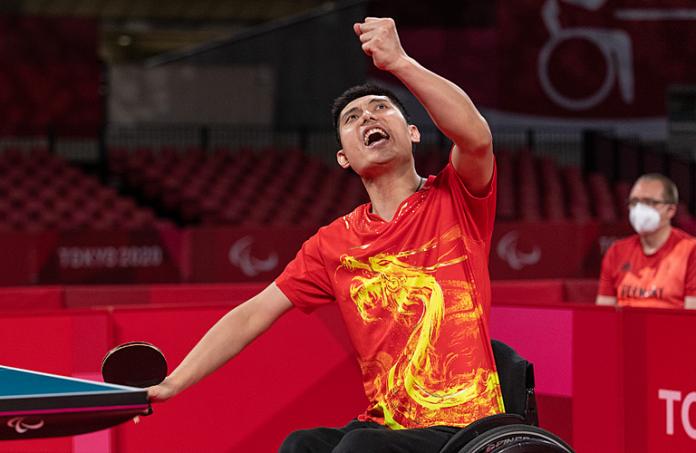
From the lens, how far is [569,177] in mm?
15570

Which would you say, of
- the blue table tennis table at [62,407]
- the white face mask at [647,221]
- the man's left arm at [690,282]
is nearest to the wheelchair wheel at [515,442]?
the blue table tennis table at [62,407]

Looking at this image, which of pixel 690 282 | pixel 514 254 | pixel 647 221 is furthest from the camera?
pixel 514 254

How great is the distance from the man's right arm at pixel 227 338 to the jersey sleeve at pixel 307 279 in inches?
1.1

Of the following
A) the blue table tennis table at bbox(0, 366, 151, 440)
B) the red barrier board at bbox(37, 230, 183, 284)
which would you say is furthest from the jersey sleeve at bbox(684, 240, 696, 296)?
the red barrier board at bbox(37, 230, 183, 284)

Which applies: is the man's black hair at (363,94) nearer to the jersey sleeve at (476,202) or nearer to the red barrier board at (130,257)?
the jersey sleeve at (476,202)

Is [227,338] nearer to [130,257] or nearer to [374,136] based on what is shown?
[374,136]

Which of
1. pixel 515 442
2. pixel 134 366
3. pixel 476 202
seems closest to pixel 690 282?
pixel 476 202

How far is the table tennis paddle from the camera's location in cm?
277

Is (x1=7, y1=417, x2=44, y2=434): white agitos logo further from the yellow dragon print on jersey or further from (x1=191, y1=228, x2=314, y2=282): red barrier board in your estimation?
(x1=191, y1=228, x2=314, y2=282): red barrier board

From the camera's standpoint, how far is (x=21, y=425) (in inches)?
97.0

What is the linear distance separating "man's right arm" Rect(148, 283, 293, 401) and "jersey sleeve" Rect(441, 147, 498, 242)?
0.60 metres

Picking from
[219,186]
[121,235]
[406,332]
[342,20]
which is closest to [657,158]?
[342,20]

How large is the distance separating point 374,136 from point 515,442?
0.93m

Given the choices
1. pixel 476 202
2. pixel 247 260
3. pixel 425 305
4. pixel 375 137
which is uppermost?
pixel 247 260
